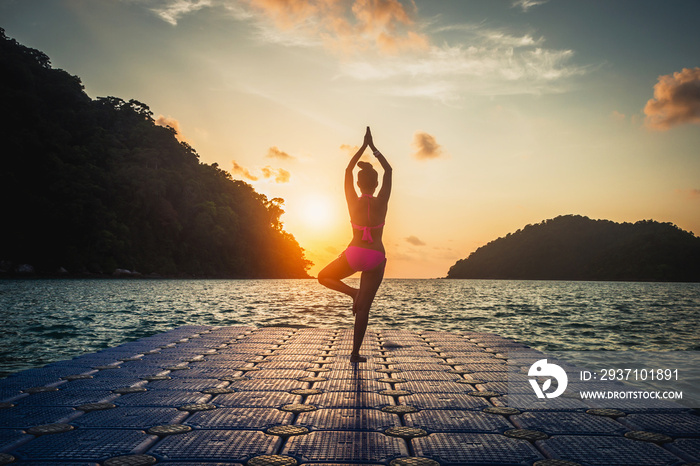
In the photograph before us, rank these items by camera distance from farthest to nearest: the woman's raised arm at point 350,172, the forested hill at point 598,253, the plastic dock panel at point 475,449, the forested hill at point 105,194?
A: the forested hill at point 598,253 → the forested hill at point 105,194 → the woman's raised arm at point 350,172 → the plastic dock panel at point 475,449

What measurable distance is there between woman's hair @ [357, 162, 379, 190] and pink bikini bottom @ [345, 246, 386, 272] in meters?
Result: 0.86

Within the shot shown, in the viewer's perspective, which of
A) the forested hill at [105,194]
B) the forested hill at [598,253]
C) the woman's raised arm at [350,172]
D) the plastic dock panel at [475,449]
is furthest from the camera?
the forested hill at [598,253]

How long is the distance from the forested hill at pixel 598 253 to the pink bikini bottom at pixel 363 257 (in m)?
162

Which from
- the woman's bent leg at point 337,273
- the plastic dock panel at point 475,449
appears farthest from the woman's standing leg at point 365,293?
the plastic dock panel at point 475,449

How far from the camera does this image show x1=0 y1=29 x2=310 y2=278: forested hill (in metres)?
68.8

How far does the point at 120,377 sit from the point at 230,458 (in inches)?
134

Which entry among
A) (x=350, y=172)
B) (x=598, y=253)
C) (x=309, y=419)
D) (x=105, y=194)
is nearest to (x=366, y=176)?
(x=350, y=172)

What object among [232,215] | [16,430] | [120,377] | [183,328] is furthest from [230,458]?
[232,215]

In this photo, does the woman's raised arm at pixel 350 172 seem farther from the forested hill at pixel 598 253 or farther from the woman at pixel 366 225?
the forested hill at pixel 598 253

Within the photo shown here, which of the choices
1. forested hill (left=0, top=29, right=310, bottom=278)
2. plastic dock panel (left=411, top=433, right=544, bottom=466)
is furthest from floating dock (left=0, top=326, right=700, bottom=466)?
forested hill (left=0, top=29, right=310, bottom=278)

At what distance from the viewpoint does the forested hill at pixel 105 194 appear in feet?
226

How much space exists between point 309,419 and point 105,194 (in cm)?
8868

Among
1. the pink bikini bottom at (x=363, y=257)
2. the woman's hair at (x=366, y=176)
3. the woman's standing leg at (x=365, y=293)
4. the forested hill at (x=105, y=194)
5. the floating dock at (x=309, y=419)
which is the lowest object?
the floating dock at (x=309, y=419)

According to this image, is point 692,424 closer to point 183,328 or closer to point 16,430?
point 16,430
